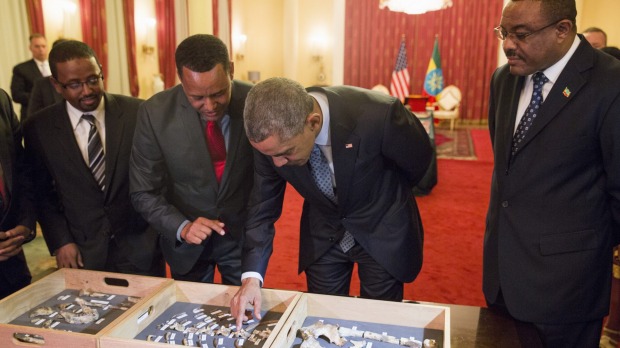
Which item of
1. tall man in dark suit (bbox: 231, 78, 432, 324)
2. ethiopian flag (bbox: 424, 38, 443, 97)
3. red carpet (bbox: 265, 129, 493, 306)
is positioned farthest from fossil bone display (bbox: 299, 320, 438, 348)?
ethiopian flag (bbox: 424, 38, 443, 97)

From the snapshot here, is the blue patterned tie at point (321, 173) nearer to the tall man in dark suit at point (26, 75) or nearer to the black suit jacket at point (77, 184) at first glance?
the black suit jacket at point (77, 184)

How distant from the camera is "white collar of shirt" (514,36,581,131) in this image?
4.75 ft

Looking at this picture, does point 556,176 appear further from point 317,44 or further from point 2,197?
point 317,44

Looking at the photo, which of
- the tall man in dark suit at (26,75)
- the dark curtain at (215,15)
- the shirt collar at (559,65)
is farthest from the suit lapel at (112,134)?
the dark curtain at (215,15)

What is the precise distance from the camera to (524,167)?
150 cm

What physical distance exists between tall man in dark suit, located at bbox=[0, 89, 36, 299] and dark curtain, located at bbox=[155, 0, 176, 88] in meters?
6.94

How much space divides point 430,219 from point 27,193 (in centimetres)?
356

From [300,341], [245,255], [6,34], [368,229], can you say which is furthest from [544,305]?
[6,34]

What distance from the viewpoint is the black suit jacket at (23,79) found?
483 centimetres

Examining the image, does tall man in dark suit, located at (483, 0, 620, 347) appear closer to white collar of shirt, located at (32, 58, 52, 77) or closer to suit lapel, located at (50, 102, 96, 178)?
suit lapel, located at (50, 102, 96, 178)

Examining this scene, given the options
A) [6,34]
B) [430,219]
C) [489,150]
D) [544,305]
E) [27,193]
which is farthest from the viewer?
[489,150]

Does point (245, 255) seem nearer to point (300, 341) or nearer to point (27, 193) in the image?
point (300, 341)

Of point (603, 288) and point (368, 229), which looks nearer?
point (603, 288)

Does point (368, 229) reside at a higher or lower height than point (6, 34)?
lower
